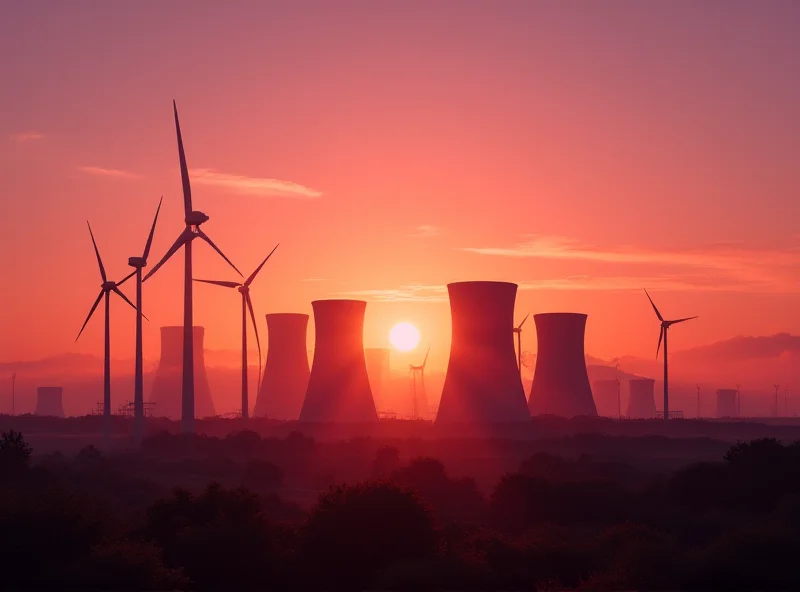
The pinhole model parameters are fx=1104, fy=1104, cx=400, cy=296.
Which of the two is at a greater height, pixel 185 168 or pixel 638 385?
pixel 185 168

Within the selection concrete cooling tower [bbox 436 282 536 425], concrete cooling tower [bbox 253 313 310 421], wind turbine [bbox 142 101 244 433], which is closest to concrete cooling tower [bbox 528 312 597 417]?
concrete cooling tower [bbox 436 282 536 425]

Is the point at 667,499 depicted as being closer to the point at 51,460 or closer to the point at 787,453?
the point at 787,453

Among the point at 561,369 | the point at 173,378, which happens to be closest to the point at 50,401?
the point at 173,378

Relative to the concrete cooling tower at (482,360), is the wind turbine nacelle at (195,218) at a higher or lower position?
higher

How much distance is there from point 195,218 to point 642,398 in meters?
117

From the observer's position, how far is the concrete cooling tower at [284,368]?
93312 mm

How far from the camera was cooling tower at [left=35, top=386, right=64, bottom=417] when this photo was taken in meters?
164

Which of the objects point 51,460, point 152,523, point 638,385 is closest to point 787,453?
point 152,523

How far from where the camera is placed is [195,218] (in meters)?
61.5

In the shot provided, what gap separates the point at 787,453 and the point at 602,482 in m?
9.70

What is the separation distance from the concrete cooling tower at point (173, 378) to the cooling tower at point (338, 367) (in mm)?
73118

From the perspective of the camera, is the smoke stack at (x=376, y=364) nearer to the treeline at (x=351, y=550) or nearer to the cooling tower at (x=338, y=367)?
the cooling tower at (x=338, y=367)

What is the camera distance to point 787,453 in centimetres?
4728

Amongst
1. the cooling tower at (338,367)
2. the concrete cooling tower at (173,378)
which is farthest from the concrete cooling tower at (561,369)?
the concrete cooling tower at (173,378)
